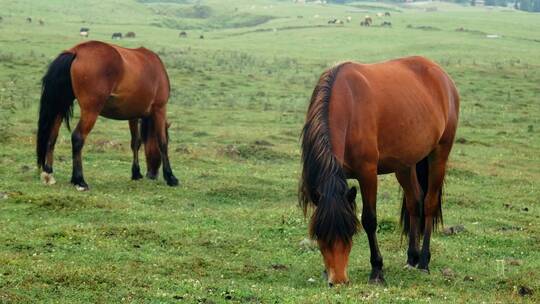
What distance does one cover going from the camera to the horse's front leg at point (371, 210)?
9969mm

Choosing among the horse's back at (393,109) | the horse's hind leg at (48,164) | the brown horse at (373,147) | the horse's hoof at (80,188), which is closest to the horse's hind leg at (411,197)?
the brown horse at (373,147)

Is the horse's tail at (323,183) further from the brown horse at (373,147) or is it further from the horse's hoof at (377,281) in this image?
the horse's hoof at (377,281)

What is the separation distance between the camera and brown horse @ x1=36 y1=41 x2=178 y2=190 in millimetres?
15898

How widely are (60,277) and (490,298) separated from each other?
17.9ft

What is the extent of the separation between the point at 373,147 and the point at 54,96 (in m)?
8.28

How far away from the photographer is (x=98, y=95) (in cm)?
1619

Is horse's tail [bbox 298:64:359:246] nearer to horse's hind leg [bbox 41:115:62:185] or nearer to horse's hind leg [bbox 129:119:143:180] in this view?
horse's hind leg [bbox 41:115:62:185]

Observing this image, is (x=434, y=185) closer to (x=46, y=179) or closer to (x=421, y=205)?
(x=421, y=205)

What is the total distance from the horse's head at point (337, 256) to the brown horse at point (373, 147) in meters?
0.01

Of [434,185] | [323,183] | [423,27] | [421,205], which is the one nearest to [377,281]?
[323,183]

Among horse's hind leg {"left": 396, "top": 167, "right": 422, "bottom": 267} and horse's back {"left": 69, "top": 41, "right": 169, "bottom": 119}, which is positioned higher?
horse's back {"left": 69, "top": 41, "right": 169, "bottom": 119}

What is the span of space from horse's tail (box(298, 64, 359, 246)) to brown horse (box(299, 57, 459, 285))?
0.01 meters

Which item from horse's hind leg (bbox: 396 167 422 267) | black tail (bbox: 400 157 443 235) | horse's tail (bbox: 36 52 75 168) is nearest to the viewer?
horse's hind leg (bbox: 396 167 422 267)

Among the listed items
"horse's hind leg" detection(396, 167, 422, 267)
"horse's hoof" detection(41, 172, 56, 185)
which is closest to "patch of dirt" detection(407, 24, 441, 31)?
"horse's hoof" detection(41, 172, 56, 185)
